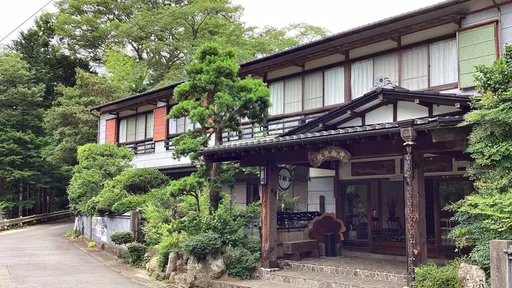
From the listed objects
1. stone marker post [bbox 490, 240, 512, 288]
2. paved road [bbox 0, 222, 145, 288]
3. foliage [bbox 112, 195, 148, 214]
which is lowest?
paved road [bbox 0, 222, 145, 288]

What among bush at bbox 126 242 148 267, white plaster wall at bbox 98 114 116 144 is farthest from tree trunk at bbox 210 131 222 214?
white plaster wall at bbox 98 114 116 144

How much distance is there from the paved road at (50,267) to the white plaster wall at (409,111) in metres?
8.33

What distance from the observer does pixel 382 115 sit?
1223 cm

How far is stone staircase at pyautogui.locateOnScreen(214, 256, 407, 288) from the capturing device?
10.7 meters

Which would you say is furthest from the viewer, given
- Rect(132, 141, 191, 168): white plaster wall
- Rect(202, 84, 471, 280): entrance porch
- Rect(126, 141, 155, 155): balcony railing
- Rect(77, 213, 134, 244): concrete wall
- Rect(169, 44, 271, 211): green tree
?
Rect(126, 141, 155, 155): balcony railing

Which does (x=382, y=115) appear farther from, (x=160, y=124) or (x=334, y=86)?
(x=160, y=124)

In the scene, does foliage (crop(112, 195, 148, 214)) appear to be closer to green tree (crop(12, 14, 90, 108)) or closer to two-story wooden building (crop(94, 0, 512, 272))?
two-story wooden building (crop(94, 0, 512, 272))

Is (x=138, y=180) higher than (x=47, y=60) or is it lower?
lower

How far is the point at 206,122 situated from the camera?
46.3ft

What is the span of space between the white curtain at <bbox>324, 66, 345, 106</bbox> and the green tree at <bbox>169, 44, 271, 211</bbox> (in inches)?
117

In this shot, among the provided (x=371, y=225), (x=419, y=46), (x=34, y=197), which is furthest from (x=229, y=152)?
(x=34, y=197)

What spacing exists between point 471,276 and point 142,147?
66.0ft

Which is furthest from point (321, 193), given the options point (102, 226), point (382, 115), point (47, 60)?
point (47, 60)

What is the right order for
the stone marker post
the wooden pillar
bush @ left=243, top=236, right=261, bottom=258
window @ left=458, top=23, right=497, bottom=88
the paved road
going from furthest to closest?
bush @ left=243, top=236, right=261, bottom=258
the paved road
the wooden pillar
window @ left=458, top=23, right=497, bottom=88
the stone marker post
